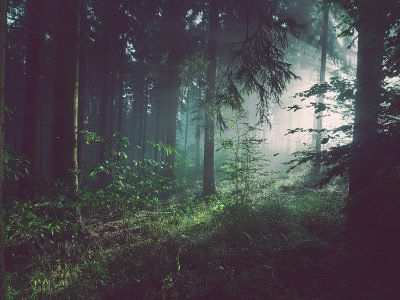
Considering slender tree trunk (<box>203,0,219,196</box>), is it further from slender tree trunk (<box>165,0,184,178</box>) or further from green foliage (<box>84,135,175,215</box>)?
green foliage (<box>84,135,175,215</box>)

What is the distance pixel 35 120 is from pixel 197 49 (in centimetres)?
787

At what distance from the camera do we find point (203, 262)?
535 centimetres

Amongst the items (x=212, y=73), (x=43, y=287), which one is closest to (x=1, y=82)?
(x=43, y=287)

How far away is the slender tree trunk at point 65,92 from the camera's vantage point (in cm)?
656

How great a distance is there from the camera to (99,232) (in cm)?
778

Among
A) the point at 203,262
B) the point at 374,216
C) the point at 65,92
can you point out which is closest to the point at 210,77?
the point at 65,92

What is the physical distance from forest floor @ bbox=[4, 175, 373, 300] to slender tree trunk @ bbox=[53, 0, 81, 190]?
1.87 meters

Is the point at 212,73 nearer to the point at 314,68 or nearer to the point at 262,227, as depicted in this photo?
the point at 262,227

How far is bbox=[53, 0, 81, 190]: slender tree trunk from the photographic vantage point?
6559 millimetres

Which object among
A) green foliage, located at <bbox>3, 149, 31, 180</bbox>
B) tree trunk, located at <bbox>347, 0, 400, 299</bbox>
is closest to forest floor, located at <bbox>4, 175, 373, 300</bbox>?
tree trunk, located at <bbox>347, 0, 400, 299</bbox>

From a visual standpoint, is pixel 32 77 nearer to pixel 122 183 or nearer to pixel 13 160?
pixel 122 183

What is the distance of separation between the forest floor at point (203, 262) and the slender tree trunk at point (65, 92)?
1870mm

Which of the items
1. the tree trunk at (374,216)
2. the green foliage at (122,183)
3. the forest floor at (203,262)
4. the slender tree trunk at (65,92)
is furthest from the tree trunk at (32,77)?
the tree trunk at (374,216)

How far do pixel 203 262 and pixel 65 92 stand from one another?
4.89 m
